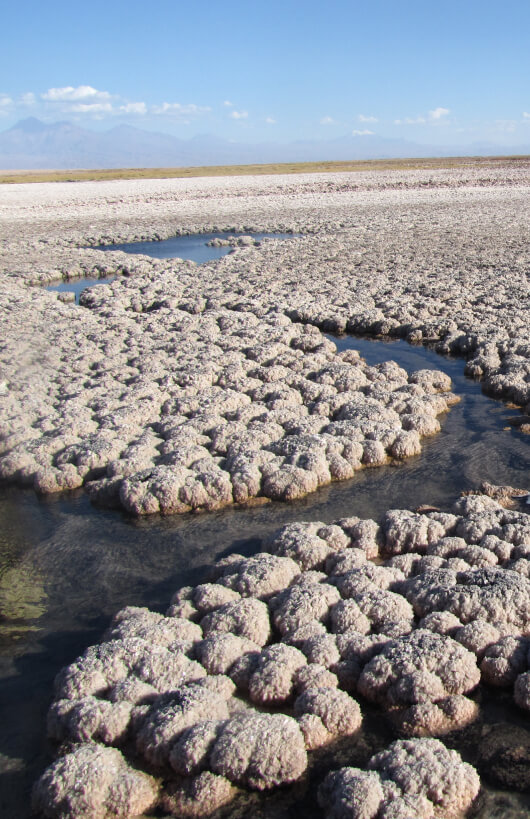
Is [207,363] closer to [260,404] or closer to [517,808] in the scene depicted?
[260,404]

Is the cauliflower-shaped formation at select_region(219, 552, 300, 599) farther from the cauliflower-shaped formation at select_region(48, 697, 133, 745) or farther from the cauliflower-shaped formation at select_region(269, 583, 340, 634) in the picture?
the cauliflower-shaped formation at select_region(48, 697, 133, 745)

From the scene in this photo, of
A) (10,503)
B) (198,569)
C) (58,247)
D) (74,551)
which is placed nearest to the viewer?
(198,569)

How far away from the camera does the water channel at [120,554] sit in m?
4.98

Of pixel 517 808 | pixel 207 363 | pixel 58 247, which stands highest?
pixel 58 247

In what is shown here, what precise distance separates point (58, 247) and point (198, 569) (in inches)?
1006

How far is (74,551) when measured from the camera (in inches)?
303

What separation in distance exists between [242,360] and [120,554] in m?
5.71

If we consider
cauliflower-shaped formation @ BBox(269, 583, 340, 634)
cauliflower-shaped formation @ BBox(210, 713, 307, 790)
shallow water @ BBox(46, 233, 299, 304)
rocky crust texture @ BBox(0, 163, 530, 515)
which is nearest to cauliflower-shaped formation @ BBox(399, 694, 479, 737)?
cauliflower-shaped formation @ BBox(210, 713, 307, 790)

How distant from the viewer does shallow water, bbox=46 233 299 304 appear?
23203 mm

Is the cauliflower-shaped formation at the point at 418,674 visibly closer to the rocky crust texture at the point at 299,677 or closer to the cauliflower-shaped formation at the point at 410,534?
the rocky crust texture at the point at 299,677

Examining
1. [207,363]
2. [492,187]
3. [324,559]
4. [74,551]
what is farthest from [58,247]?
[492,187]

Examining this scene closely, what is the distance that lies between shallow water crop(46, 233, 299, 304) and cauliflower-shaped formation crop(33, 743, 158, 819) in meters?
19.4

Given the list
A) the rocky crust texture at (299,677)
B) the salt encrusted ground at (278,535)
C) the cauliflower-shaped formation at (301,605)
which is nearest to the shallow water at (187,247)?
the salt encrusted ground at (278,535)

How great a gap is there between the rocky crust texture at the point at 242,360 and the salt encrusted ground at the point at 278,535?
5cm
